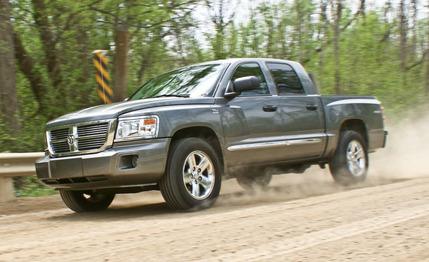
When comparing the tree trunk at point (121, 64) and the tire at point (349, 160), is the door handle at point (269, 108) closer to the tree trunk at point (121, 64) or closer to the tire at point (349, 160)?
the tire at point (349, 160)

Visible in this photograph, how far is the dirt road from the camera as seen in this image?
14.1 feet

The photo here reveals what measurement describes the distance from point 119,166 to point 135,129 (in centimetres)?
43

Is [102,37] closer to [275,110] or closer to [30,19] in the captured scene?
[30,19]

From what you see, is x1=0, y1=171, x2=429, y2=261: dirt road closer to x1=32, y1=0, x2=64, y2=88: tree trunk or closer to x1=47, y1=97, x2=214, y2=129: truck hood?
x1=47, y1=97, x2=214, y2=129: truck hood

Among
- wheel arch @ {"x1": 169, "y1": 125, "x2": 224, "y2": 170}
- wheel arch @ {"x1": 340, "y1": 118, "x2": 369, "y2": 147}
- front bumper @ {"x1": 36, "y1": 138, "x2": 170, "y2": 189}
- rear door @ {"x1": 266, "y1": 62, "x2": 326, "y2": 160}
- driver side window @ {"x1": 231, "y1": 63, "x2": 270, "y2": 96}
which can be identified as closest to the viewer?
front bumper @ {"x1": 36, "y1": 138, "x2": 170, "y2": 189}

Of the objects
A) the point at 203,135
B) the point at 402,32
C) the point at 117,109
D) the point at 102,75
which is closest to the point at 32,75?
the point at 102,75

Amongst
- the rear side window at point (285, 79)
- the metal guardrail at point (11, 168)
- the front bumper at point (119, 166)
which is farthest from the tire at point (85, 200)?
the rear side window at point (285, 79)

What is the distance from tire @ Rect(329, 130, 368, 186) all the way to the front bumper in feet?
11.9

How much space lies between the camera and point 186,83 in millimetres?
7465

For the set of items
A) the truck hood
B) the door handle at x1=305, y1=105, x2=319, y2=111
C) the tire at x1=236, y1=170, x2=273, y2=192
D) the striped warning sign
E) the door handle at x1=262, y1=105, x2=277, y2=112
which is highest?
the striped warning sign

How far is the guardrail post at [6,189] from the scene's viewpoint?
8641 mm

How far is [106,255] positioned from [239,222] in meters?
1.65

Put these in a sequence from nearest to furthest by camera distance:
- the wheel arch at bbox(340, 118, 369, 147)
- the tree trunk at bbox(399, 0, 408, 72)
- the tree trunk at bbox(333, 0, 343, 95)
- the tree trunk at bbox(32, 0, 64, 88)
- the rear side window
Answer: the rear side window → the wheel arch at bbox(340, 118, 369, 147) → the tree trunk at bbox(32, 0, 64, 88) → the tree trunk at bbox(333, 0, 343, 95) → the tree trunk at bbox(399, 0, 408, 72)

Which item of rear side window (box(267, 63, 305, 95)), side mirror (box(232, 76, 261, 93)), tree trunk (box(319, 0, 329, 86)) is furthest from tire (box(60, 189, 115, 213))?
tree trunk (box(319, 0, 329, 86))
